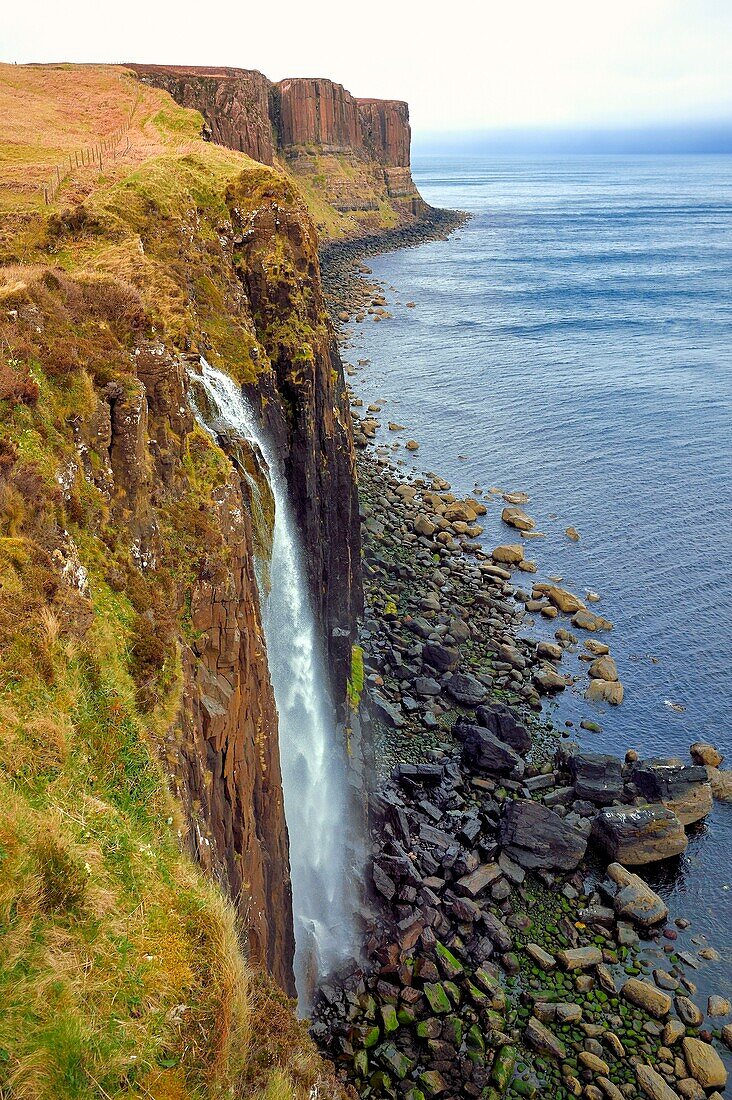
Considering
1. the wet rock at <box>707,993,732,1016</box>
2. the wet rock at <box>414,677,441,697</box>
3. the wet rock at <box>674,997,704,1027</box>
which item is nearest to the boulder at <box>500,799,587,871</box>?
the wet rock at <box>674,997,704,1027</box>

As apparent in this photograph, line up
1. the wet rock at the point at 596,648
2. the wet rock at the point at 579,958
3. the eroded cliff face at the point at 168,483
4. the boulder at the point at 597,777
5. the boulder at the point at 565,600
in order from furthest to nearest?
the boulder at the point at 565,600 → the wet rock at the point at 596,648 → the boulder at the point at 597,777 → the wet rock at the point at 579,958 → the eroded cliff face at the point at 168,483

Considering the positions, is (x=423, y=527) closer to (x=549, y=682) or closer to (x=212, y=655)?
(x=549, y=682)

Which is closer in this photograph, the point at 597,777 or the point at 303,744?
the point at 303,744

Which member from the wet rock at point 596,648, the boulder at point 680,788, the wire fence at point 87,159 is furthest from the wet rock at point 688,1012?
the wire fence at point 87,159

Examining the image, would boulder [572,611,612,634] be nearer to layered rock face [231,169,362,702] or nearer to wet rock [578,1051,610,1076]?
layered rock face [231,169,362,702]

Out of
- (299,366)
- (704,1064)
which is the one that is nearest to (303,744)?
(299,366)

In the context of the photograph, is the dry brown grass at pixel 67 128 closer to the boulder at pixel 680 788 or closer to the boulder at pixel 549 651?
the boulder at pixel 549 651
